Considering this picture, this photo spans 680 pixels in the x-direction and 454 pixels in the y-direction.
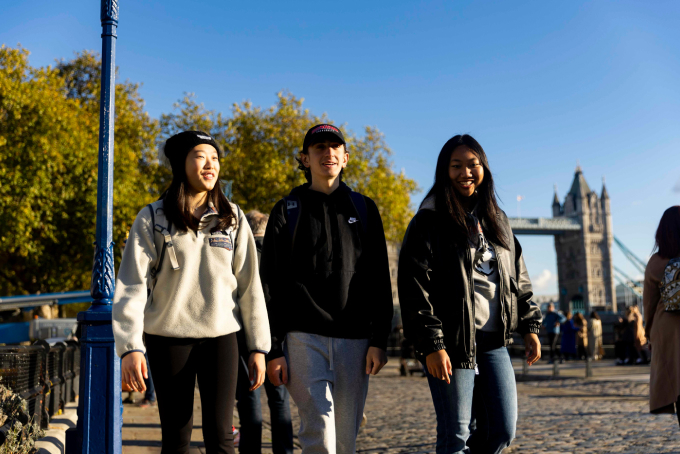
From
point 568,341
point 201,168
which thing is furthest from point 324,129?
point 568,341

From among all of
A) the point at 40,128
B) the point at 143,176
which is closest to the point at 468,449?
the point at 40,128

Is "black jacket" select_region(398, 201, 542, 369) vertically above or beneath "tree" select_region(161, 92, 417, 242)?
beneath

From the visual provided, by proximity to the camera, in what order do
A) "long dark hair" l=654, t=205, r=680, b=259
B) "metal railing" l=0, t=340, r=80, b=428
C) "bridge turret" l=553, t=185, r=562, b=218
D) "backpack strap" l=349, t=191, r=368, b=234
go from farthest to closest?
"bridge turret" l=553, t=185, r=562, b=218 → "metal railing" l=0, t=340, r=80, b=428 → "long dark hair" l=654, t=205, r=680, b=259 → "backpack strap" l=349, t=191, r=368, b=234

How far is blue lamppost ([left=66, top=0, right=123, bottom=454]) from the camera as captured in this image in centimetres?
438

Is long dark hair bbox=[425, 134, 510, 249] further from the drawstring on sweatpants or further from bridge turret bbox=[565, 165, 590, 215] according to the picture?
bridge turret bbox=[565, 165, 590, 215]

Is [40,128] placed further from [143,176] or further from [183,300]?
[183,300]

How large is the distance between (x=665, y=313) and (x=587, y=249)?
127574 millimetres

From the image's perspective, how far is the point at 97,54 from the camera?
28.1 meters

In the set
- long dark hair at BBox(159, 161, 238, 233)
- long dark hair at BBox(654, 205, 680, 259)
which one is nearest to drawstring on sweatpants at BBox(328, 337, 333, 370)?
long dark hair at BBox(159, 161, 238, 233)

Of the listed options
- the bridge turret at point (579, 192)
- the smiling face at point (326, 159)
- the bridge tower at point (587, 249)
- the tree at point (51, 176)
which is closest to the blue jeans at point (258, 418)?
the smiling face at point (326, 159)

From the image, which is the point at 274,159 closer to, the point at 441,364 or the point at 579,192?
the point at 441,364

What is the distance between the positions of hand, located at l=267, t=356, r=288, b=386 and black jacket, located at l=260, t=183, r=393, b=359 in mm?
30

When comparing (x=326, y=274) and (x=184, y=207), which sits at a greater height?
(x=184, y=207)

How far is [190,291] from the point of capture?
2.90 m
